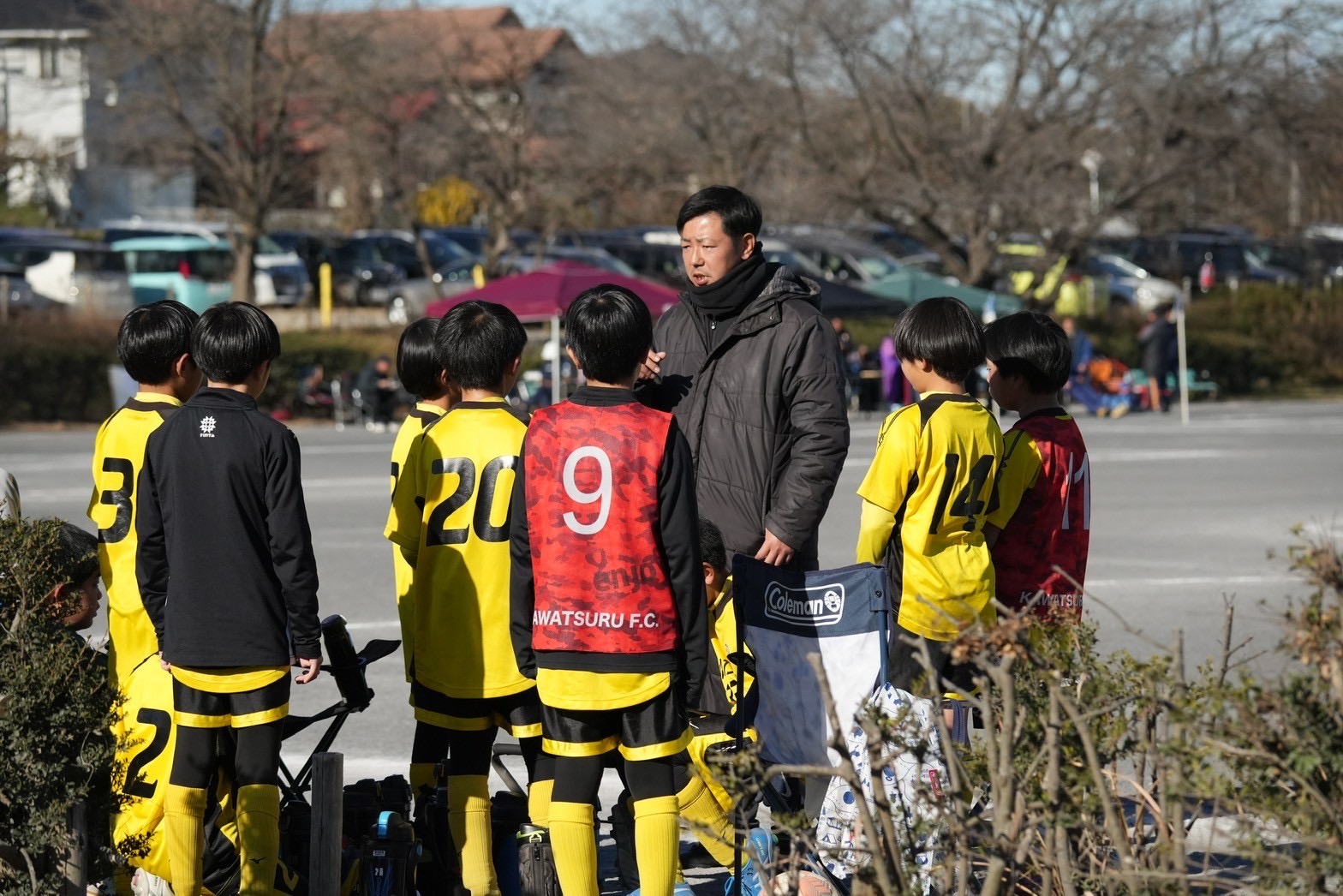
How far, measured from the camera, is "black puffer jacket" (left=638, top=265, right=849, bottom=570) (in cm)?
480

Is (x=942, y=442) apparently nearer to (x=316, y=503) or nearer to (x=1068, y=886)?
(x=1068, y=886)

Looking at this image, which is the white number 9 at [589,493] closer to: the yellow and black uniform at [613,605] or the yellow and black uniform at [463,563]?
the yellow and black uniform at [613,605]

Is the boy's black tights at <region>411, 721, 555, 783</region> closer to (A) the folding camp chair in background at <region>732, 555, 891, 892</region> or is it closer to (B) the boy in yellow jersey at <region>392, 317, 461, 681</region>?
(B) the boy in yellow jersey at <region>392, 317, 461, 681</region>

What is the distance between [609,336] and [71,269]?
31.8 metres

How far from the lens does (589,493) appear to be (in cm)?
405

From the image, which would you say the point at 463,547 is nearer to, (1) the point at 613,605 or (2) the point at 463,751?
(2) the point at 463,751

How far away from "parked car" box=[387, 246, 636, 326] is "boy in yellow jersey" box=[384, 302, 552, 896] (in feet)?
91.9

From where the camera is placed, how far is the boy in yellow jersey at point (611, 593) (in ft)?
13.3

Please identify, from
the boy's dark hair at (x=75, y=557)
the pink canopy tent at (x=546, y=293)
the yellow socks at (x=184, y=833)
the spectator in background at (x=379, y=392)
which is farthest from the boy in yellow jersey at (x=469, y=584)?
the spectator in background at (x=379, y=392)

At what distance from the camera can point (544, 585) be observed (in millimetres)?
4098

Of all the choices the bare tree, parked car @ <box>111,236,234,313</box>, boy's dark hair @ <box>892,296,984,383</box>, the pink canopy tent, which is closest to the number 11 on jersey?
boy's dark hair @ <box>892,296,984,383</box>

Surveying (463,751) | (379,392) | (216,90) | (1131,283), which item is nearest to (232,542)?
(463,751)

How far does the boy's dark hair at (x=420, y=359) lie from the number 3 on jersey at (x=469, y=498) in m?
0.54

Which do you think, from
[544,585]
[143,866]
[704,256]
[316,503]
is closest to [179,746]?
[143,866]
